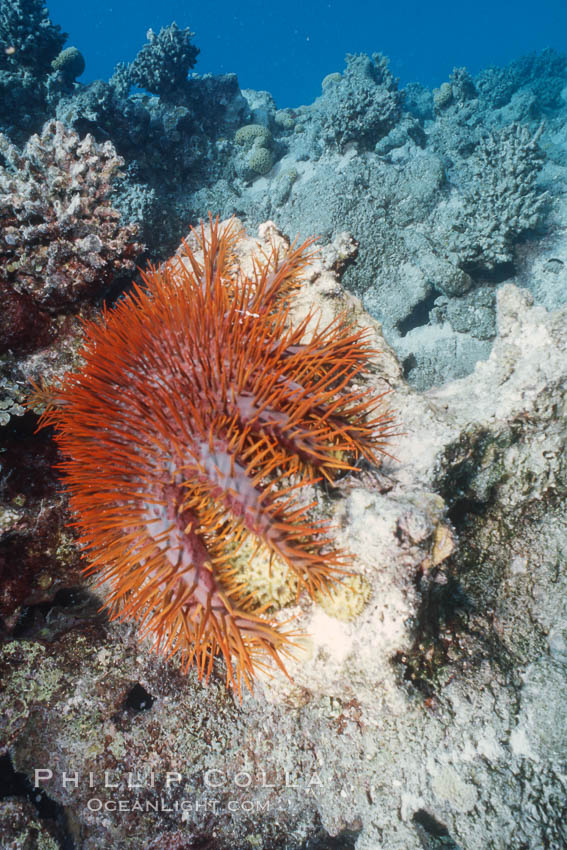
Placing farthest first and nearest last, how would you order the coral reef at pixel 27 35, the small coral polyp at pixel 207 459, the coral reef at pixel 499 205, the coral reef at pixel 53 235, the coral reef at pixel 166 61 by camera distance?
the coral reef at pixel 166 61 < the coral reef at pixel 27 35 < the coral reef at pixel 499 205 < the coral reef at pixel 53 235 < the small coral polyp at pixel 207 459

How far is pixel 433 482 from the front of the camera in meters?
2.66

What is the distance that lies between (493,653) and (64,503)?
285 centimetres

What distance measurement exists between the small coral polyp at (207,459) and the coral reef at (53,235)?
4.02 feet

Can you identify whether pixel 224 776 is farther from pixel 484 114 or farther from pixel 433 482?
pixel 484 114

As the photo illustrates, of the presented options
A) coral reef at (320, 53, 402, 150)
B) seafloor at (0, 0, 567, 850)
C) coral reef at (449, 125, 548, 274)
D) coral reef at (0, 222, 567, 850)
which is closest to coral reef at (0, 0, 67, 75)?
coral reef at (320, 53, 402, 150)

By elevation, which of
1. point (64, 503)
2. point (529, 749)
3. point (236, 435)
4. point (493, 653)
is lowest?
point (529, 749)

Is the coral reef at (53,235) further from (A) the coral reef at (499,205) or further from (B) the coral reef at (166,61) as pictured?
(B) the coral reef at (166,61)

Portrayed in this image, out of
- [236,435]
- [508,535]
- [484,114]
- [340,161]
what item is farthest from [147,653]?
[484,114]

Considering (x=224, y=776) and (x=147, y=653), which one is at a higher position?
(x=147, y=653)

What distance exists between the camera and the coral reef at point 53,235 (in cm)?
341

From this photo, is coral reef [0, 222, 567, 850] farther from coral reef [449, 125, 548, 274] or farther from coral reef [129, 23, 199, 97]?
coral reef [129, 23, 199, 97]

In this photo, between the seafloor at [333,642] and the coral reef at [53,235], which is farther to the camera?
the coral reef at [53,235]

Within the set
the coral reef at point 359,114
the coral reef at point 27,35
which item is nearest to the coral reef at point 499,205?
the coral reef at point 359,114

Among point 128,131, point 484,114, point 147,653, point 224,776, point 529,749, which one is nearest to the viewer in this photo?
point 529,749
